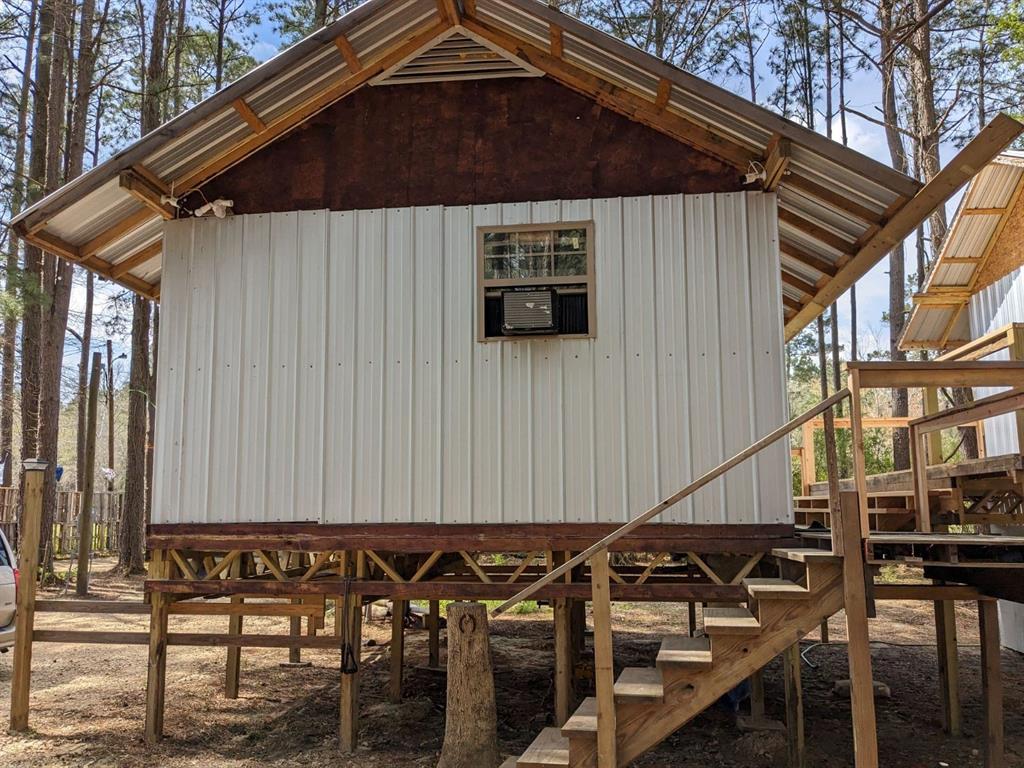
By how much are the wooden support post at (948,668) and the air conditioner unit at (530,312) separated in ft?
14.7

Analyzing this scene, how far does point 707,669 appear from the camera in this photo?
5293 mm

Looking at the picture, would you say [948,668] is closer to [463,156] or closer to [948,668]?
[948,668]

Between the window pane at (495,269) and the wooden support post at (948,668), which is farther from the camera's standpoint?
the wooden support post at (948,668)

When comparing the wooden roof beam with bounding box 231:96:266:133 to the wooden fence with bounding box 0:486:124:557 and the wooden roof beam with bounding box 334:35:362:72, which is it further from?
the wooden fence with bounding box 0:486:124:557

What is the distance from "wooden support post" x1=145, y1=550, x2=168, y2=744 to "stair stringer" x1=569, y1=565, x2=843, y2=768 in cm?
418

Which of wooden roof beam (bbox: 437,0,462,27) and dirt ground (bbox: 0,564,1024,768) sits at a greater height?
wooden roof beam (bbox: 437,0,462,27)

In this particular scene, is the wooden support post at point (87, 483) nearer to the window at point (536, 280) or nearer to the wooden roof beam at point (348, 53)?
the wooden roof beam at point (348, 53)

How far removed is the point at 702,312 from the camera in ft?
22.8

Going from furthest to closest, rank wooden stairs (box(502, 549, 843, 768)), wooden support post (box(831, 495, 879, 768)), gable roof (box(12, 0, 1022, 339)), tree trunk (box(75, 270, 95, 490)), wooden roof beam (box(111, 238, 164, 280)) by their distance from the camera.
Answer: tree trunk (box(75, 270, 95, 490))
wooden roof beam (box(111, 238, 164, 280))
gable roof (box(12, 0, 1022, 339))
wooden stairs (box(502, 549, 843, 768))
wooden support post (box(831, 495, 879, 768))

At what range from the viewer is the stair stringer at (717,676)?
5.23 m

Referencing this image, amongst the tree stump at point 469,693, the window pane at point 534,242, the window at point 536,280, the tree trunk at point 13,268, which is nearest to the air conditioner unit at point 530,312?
the window at point 536,280

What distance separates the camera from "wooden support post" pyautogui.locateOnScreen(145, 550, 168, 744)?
23.9 feet

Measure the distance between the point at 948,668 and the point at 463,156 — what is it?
6.52 m

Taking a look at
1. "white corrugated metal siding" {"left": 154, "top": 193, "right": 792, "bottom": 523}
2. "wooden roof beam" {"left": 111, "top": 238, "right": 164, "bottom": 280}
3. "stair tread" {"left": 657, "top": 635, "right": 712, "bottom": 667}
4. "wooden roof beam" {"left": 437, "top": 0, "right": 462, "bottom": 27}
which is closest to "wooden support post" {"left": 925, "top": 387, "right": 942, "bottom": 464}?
"white corrugated metal siding" {"left": 154, "top": 193, "right": 792, "bottom": 523}
